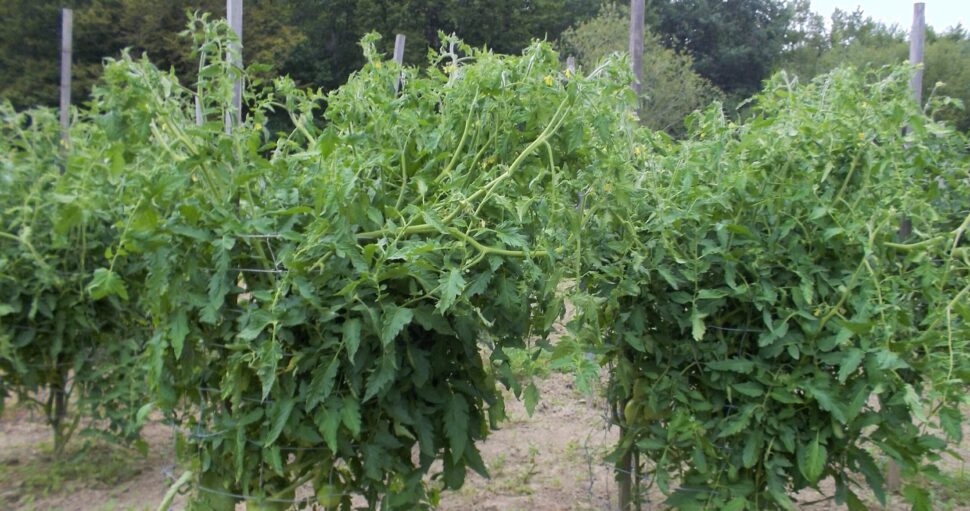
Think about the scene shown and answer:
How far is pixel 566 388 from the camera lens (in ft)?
19.2

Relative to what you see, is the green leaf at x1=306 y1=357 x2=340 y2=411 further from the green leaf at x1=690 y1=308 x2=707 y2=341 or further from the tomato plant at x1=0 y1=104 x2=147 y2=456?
the tomato plant at x1=0 y1=104 x2=147 y2=456

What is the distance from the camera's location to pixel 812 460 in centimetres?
267

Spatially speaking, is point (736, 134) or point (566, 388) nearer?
point (736, 134)

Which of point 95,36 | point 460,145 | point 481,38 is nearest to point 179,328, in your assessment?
point 460,145

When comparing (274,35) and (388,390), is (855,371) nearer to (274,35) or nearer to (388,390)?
(388,390)

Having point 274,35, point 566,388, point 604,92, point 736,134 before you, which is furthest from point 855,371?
point 274,35

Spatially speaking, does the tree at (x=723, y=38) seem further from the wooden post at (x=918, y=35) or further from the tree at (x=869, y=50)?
the wooden post at (x=918, y=35)

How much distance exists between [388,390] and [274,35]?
20818 mm

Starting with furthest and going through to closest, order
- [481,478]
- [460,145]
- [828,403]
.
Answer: [481,478]
[828,403]
[460,145]

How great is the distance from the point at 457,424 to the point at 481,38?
2544 cm

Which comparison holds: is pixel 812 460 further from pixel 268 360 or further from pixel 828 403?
pixel 268 360

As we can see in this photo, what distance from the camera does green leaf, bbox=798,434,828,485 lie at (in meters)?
2.66

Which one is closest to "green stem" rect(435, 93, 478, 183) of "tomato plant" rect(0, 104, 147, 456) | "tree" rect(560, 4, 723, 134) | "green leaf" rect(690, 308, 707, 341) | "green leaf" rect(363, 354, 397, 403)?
"green leaf" rect(363, 354, 397, 403)

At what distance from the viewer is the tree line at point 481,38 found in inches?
815
